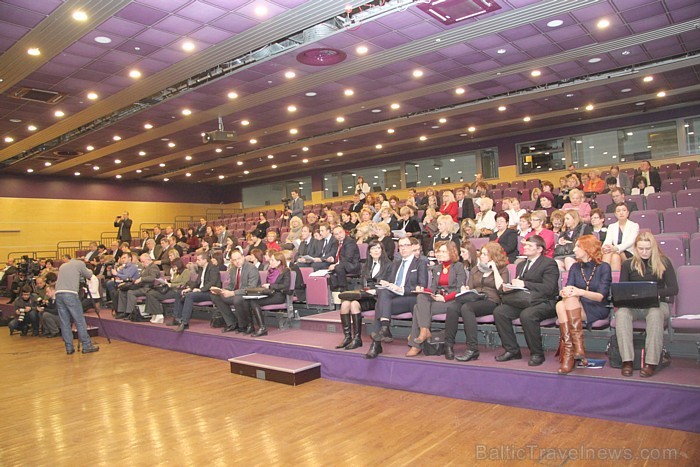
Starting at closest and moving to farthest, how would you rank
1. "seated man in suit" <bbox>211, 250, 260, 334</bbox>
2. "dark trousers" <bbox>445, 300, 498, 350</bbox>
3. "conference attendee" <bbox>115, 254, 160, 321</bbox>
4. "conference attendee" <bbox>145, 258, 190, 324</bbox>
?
"dark trousers" <bbox>445, 300, 498, 350</bbox>, "seated man in suit" <bbox>211, 250, 260, 334</bbox>, "conference attendee" <bbox>145, 258, 190, 324</bbox>, "conference attendee" <bbox>115, 254, 160, 321</bbox>

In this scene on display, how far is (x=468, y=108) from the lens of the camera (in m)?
10.9

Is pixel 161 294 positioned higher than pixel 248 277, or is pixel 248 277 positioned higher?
pixel 248 277

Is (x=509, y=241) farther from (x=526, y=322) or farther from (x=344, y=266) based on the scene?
(x=344, y=266)

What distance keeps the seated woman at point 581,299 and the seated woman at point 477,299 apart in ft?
2.03

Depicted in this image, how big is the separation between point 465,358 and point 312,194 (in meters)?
15.6

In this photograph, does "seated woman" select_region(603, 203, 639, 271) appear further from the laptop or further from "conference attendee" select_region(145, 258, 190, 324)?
"conference attendee" select_region(145, 258, 190, 324)

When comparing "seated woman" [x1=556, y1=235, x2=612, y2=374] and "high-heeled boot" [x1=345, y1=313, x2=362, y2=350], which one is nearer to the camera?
"seated woman" [x1=556, y1=235, x2=612, y2=374]

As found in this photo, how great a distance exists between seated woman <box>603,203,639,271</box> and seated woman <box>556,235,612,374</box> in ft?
2.42

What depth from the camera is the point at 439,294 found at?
4.55 meters

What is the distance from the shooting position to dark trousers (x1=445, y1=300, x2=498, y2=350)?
4.10m

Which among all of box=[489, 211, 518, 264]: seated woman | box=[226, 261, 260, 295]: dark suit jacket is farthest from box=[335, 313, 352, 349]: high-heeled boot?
box=[489, 211, 518, 264]: seated woman

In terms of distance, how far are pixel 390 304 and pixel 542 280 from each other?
1378 mm

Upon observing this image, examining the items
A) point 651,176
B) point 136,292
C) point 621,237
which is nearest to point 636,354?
point 621,237

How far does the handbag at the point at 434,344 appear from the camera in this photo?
4.28 meters
